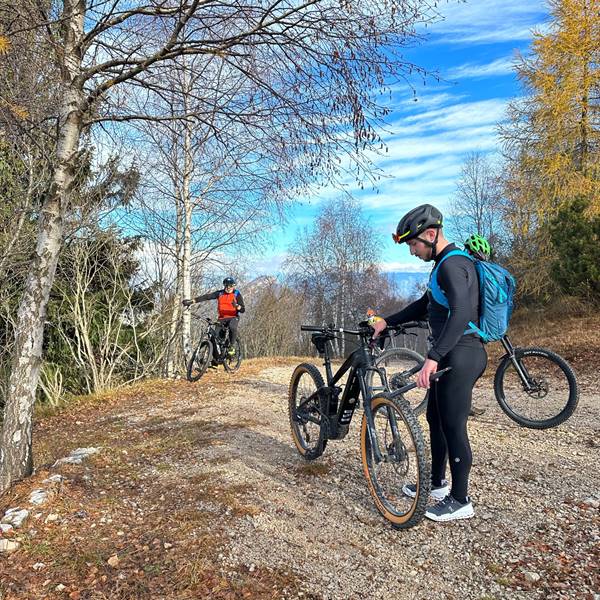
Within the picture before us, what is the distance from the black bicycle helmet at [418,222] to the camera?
9.37ft

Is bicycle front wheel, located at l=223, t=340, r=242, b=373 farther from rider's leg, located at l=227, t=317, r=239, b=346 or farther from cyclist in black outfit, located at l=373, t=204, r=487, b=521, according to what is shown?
cyclist in black outfit, located at l=373, t=204, r=487, b=521

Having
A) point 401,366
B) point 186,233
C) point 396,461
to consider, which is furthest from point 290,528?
point 186,233

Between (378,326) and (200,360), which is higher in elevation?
(378,326)

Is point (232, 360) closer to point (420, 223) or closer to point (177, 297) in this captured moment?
point (177, 297)

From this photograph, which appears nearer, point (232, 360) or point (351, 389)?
point (351, 389)

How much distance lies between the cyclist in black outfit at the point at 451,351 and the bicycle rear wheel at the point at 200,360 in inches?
282

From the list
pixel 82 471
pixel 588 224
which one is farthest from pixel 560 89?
pixel 82 471

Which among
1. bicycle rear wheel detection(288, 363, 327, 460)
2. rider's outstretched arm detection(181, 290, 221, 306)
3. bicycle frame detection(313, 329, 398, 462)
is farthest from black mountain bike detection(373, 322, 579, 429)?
rider's outstretched arm detection(181, 290, 221, 306)

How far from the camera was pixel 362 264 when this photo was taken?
29.8 metres

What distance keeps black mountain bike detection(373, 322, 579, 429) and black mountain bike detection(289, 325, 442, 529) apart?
3.59 feet

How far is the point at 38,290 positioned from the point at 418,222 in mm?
3198

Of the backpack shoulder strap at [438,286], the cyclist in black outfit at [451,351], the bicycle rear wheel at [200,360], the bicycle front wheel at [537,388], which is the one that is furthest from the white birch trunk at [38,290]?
the bicycle rear wheel at [200,360]

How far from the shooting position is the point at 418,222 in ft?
9.37

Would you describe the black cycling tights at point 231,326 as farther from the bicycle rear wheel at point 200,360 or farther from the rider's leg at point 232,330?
the bicycle rear wheel at point 200,360
